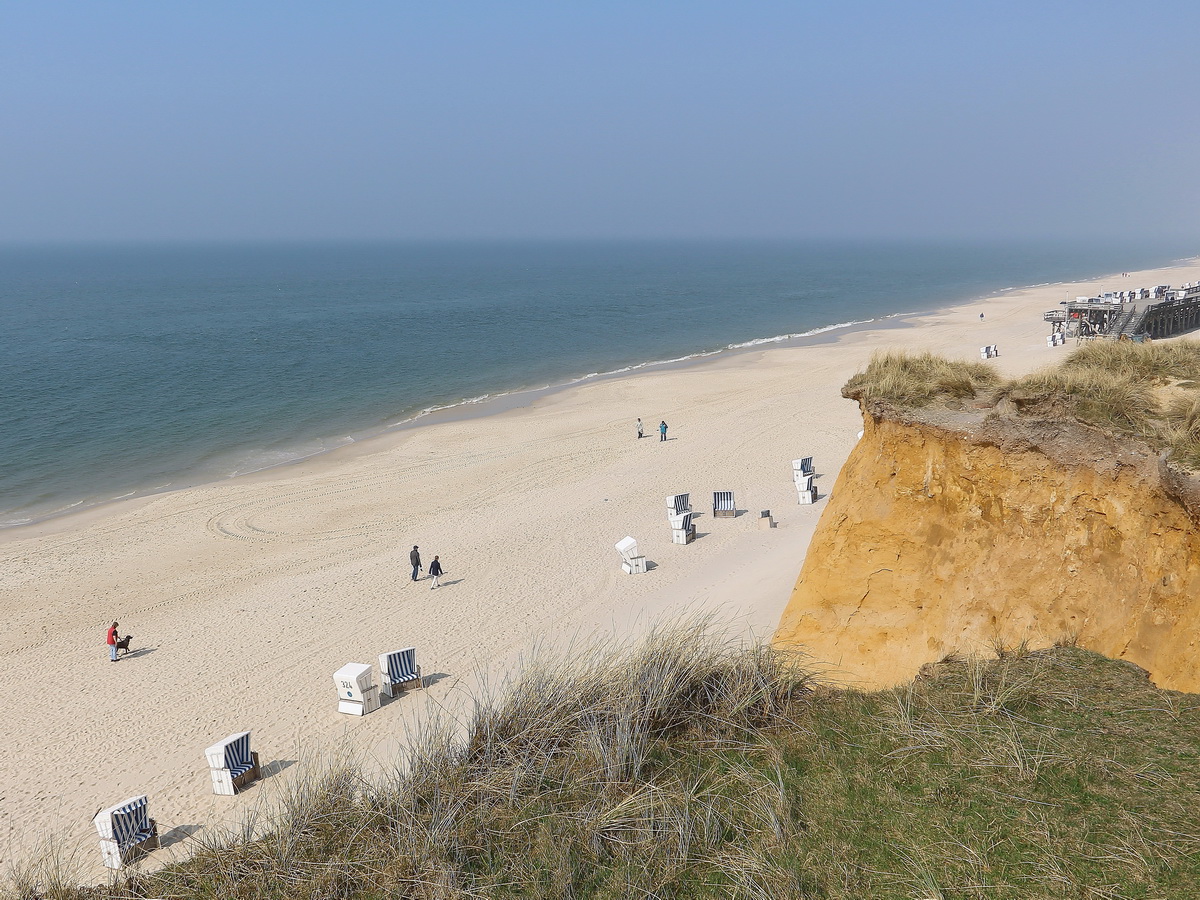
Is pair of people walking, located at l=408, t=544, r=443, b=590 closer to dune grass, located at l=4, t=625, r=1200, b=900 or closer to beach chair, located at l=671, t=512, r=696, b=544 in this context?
beach chair, located at l=671, t=512, r=696, b=544

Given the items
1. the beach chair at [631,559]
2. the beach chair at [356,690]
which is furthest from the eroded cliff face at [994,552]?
the beach chair at [631,559]

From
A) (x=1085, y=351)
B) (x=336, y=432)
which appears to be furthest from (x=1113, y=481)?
(x=336, y=432)

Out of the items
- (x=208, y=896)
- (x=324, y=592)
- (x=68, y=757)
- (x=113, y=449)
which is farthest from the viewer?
(x=113, y=449)

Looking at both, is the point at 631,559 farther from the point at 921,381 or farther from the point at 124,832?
the point at 124,832

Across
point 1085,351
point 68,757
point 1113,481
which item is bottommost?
point 68,757

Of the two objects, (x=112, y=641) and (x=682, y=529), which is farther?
(x=682, y=529)

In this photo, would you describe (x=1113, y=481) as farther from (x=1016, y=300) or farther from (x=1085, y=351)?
(x=1016, y=300)

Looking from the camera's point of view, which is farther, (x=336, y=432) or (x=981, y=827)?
(x=336, y=432)

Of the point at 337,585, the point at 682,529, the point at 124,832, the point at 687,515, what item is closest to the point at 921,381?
the point at 682,529
